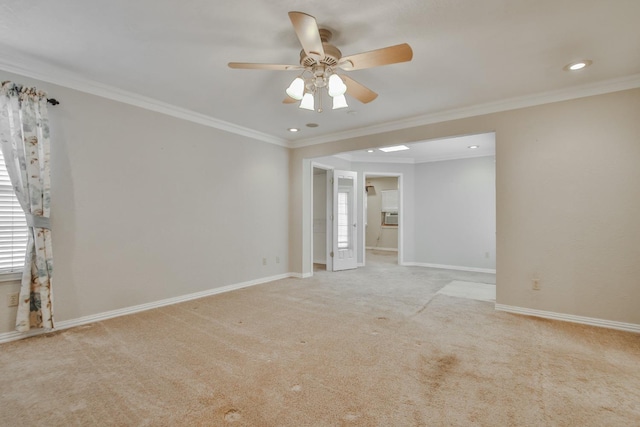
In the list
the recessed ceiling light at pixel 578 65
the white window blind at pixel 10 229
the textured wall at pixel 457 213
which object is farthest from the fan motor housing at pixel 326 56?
the textured wall at pixel 457 213

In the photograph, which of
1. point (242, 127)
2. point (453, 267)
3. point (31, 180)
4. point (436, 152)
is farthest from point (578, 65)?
point (31, 180)

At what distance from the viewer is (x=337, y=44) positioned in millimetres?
2531

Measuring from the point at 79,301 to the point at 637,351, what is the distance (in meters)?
5.29

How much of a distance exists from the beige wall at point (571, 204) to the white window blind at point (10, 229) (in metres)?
5.00

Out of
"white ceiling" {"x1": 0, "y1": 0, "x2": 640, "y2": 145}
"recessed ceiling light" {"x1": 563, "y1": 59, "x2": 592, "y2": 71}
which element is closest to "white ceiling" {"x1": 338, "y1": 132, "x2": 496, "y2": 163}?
"white ceiling" {"x1": 0, "y1": 0, "x2": 640, "y2": 145}

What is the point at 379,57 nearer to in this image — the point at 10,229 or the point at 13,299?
the point at 10,229

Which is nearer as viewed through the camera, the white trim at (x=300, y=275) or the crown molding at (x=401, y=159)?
the white trim at (x=300, y=275)

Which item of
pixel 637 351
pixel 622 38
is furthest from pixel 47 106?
pixel 637 351

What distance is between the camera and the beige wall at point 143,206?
10.4 feet

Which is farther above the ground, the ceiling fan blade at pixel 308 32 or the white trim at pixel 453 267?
the ceiling fan blade at pixel 308 32

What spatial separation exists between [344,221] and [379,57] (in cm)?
488

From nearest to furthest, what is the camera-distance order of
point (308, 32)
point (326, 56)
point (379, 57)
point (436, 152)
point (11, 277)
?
1. point (308, 32)
2. point (379, 57)
3. point (326, 56)
4. point (11, 277)
5. point (436, 152)

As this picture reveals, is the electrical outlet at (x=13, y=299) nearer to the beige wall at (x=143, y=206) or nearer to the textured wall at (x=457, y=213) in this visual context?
the beige wall at (x=143, y=206)

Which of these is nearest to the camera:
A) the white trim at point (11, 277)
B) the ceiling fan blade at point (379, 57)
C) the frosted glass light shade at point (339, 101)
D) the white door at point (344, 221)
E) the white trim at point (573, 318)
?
the ceiling fan blade at point (379, 57)
